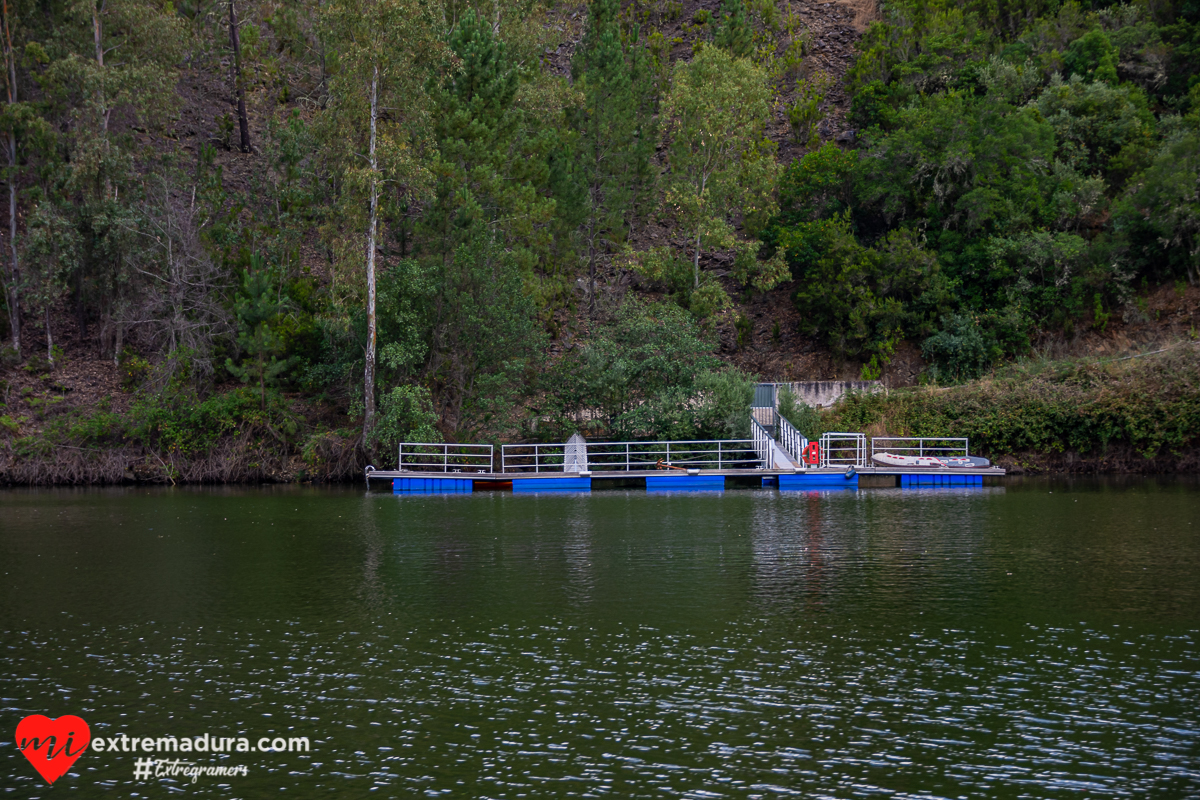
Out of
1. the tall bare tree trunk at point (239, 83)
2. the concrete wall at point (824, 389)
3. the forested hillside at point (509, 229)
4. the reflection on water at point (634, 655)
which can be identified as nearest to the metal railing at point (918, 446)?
the concrete wall at point (824, 389)

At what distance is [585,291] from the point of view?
170 ft

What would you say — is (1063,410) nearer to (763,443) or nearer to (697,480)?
(763,443)

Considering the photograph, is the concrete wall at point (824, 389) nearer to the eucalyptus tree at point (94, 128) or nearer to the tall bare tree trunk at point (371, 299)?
the tall bare tree trunk at point (371, 299)

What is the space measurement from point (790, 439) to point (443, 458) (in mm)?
13796

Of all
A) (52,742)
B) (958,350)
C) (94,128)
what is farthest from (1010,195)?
(52,742)

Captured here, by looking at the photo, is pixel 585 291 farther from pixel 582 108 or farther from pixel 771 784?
pixel 771 784

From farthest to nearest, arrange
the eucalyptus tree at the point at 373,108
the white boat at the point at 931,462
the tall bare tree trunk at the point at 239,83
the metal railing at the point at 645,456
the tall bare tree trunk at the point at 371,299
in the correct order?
the tall bare tree trunk at the point at 239,83
the tall bare tree trunk at the point at 371,299
the metal railing at the point at 645,456
the eucalyptus tree at the point at 373,108
the white boat at the point at 931,462

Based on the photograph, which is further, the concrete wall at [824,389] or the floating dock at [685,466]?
the concrete wall at [824,389]

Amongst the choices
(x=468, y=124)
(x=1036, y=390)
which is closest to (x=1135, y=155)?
(x=1036, y=390)

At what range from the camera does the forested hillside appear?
38.3m

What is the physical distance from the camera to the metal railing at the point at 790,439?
3747 centimetres

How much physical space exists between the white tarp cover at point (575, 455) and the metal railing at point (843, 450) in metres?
9.16

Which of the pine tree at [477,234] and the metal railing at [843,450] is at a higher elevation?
the pine tree at [477,234]

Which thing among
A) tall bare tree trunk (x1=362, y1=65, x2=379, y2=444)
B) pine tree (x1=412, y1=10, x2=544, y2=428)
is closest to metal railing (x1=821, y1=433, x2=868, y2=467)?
pine tree (x1=412, y1=10, x2=544, y2=428)
